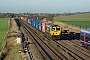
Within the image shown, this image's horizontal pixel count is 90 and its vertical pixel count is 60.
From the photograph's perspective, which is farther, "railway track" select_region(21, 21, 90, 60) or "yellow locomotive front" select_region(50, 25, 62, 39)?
"yellow locomotive front" select_region(50, 25, 62, 39)

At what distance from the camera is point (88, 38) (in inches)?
1121

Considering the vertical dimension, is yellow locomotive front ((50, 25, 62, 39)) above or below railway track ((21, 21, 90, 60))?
above

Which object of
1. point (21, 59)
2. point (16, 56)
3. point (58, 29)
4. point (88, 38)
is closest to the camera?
point (21, 59)

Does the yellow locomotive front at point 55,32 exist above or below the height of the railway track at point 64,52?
above

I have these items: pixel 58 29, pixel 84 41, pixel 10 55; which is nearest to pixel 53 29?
pixel 58 29

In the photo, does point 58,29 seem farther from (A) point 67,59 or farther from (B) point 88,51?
(A) point 67,59

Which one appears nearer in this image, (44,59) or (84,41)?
(44,59)

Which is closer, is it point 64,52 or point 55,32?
point 64,52

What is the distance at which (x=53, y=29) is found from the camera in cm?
4256

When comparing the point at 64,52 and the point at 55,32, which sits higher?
the point at 55,32

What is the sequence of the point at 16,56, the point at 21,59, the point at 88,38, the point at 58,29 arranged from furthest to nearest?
the point at 58,29, the point at 88,38, the point at 16,56, the point at 21,59

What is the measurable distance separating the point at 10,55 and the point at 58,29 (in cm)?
1742

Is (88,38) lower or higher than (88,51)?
higher

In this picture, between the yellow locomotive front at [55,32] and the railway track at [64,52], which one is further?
the yellow locomotive front at [55,32]
